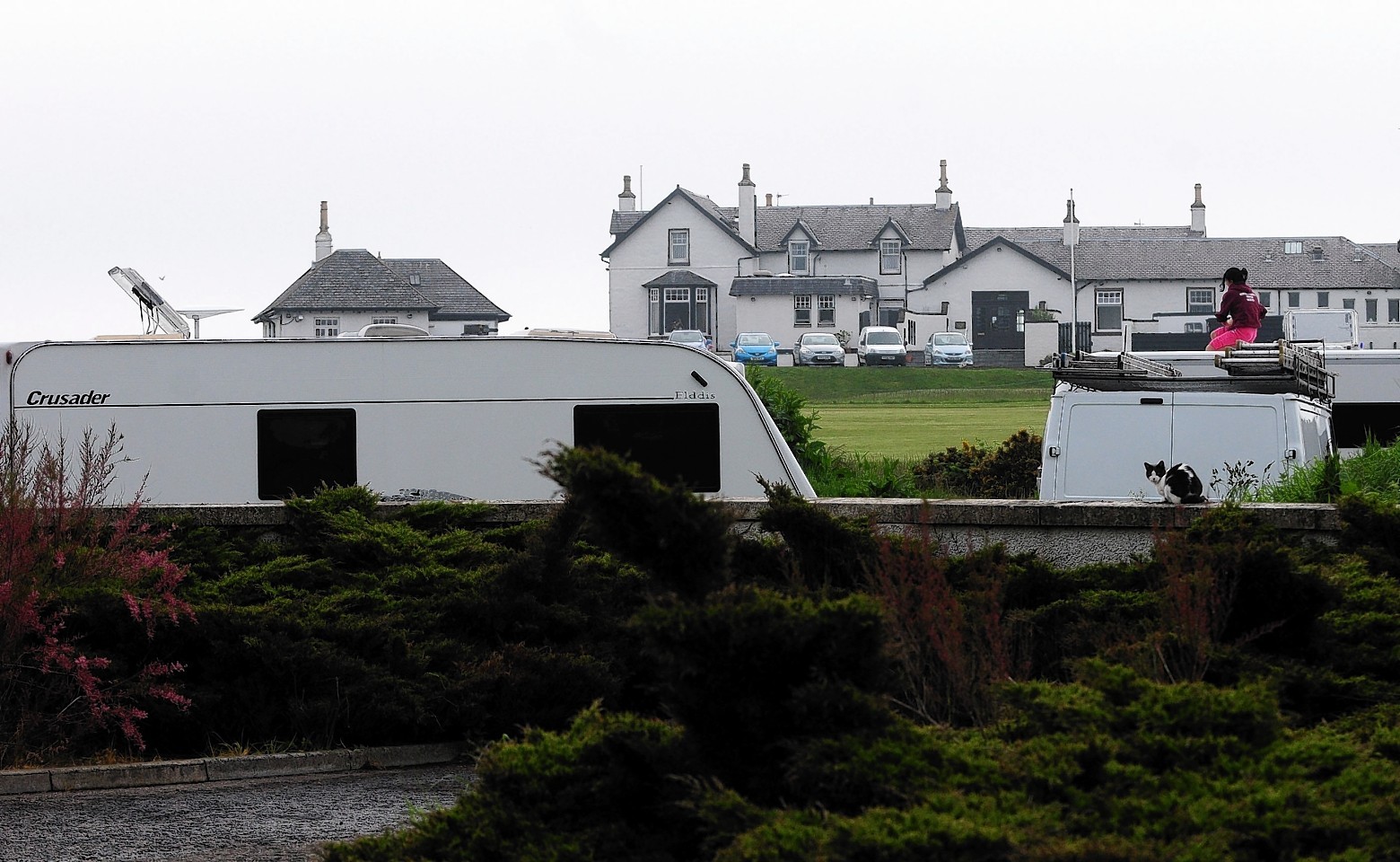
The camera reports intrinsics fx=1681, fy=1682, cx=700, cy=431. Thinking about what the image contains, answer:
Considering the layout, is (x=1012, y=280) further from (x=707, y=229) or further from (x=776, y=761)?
(x=776, y=761)

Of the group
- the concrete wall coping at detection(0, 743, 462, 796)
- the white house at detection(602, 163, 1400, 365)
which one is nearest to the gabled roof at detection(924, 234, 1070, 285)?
the white house at detection(602, 163, 1400, 365)

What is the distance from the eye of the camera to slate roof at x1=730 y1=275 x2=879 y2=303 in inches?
3292

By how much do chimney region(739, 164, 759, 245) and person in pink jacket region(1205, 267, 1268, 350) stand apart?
73.9 m

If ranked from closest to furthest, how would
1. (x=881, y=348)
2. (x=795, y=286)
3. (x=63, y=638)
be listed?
(x=63, y=638)
(x=881, y=348)
(x=795, y=286)

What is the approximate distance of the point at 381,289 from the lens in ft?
255

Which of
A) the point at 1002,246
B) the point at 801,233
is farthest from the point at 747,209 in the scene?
the point at 1002,246

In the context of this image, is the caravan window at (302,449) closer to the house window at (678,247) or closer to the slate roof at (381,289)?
the slate roof at (381,289)

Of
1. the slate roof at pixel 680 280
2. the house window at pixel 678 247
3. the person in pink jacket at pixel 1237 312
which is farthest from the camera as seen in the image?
the house window at pixel 678 247

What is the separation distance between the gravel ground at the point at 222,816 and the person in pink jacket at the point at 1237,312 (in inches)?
380

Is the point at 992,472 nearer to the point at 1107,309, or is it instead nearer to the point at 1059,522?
the point at 1059,522

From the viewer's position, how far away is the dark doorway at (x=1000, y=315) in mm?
84062

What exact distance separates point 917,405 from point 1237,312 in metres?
32.8

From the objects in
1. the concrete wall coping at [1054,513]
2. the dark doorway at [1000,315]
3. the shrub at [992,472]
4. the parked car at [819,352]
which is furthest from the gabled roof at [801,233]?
the concrete wall coping at [1054,513]

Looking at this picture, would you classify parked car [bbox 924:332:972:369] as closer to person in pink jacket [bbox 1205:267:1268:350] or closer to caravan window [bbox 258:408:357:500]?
person in pink jacket [bbox 1205:267:1268:350]
